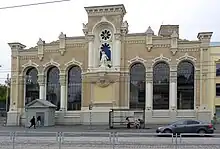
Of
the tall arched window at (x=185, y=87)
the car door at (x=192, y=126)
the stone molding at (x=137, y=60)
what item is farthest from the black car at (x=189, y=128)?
the stone molding at (x=137, y=60)

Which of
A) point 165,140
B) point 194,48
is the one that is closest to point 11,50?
point 194,48

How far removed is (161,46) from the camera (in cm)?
5450

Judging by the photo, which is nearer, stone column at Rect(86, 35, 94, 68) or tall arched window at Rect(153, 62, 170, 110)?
tall arched window at Rect(153, 62, 170, 110)

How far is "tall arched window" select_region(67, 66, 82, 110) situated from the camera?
57.2 meters

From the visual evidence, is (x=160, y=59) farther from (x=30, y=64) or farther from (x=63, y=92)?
(x=30, y=64)

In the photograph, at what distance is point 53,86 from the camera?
58.8 meters

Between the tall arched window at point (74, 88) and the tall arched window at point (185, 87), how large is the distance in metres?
13.2

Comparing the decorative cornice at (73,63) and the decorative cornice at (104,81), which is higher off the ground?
the decorative cornice at (73,63)

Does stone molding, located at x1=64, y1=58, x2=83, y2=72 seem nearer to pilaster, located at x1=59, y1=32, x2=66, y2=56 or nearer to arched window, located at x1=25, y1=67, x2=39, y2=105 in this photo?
pilaster, located at x1=59, y1=32, x2=66, y2=56

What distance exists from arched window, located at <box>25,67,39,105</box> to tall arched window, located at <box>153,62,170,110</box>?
16812 millimetres

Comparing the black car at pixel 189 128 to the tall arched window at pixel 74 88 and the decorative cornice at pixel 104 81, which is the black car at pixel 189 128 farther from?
the tall arched window at pixel 74 88

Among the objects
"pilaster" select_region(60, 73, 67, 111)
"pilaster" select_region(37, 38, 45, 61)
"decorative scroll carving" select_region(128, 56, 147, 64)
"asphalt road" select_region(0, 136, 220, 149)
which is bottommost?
"asphalt road" select_region(0, 136, 220, 149)

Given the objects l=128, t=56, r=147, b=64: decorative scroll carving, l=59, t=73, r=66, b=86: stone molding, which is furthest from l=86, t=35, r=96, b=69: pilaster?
l=128, t=56, r=147, b=64: decorative scroll carving

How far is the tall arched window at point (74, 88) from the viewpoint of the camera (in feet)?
188
